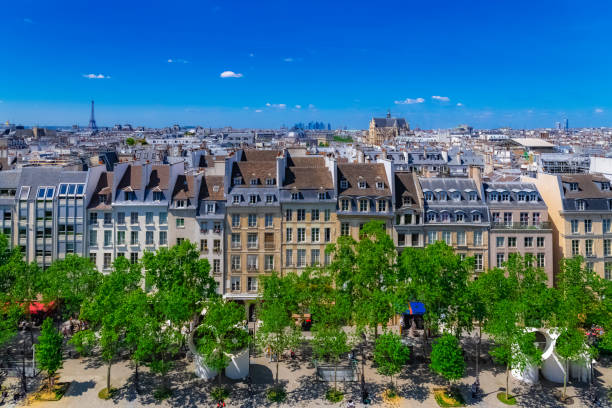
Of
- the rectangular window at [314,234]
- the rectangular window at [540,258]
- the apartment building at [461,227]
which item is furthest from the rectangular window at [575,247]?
the rectangular window at [314,234]

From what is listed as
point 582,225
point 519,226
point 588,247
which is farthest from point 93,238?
point 588,247

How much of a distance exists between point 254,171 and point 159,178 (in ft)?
40.9

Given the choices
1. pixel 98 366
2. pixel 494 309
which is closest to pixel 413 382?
pixel 494 309

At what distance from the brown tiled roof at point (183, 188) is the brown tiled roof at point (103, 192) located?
28.1 feet

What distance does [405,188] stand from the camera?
66.1m

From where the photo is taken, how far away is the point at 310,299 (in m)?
49.7

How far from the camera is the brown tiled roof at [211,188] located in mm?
63562

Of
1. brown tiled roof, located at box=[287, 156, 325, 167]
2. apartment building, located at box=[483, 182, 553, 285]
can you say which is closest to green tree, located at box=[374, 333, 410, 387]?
apartment building, located at box=[483, 182, 553, 285]

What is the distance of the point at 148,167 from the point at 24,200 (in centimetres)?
1630

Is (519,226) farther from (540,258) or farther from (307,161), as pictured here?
(307,161)

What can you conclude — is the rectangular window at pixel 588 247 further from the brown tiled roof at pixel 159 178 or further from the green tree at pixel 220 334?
the brown tiled roof at pixel 159 178

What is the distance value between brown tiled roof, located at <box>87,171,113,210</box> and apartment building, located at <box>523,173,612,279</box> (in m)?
57.9

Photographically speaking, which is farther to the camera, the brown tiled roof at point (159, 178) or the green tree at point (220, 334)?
the brown tiled roof at point (159, 178)

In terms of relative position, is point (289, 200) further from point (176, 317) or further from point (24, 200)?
point (24, 200)
